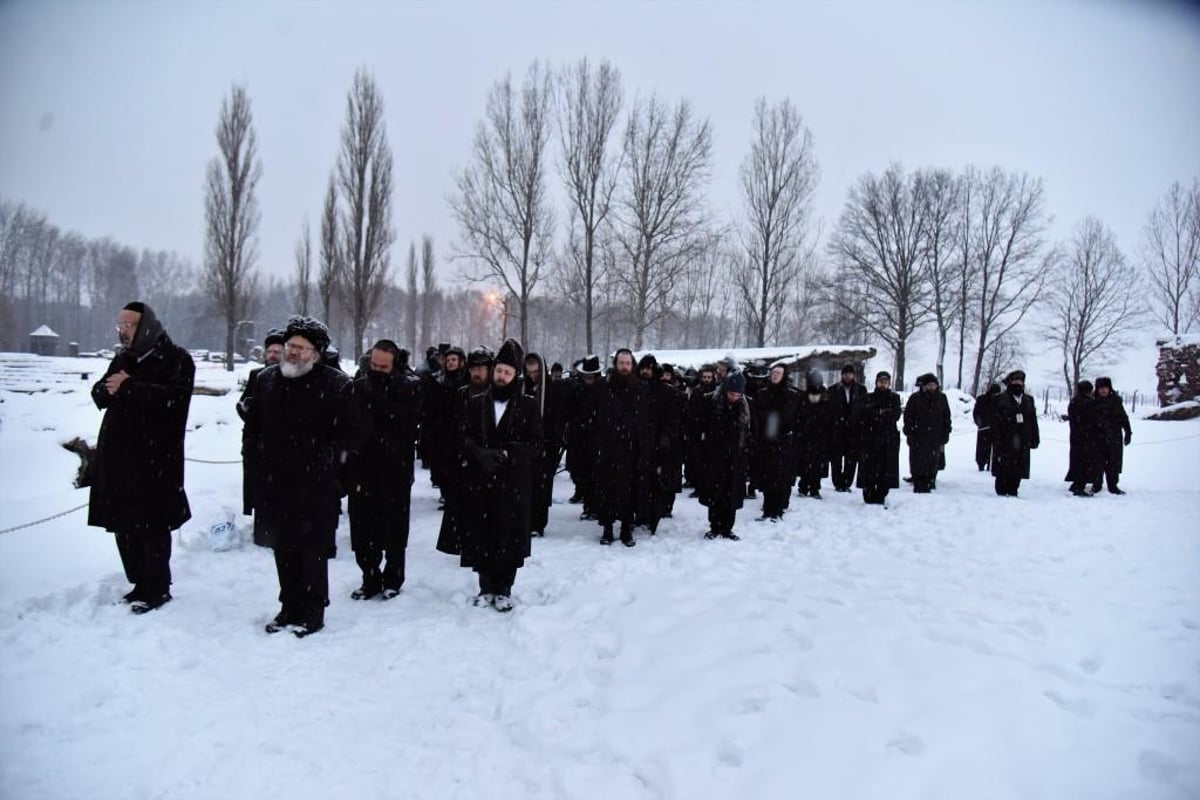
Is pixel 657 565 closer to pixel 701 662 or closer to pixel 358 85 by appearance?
pixel 701 662

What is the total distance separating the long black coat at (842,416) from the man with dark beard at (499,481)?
21.1ft

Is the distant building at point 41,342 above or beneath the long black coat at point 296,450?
above

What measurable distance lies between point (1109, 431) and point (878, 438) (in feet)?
12.2

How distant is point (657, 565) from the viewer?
525 cm

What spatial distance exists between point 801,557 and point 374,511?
143 inches

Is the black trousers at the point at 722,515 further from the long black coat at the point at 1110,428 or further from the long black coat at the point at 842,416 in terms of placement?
the long black coat at the point at 1110,428

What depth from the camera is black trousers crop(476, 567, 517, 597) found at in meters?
4.30

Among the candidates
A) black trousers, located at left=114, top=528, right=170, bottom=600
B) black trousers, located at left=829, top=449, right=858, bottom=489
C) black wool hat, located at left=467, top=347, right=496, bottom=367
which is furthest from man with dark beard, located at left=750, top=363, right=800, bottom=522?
black trousers, located at left=114, top=528, right=170, bottom=600

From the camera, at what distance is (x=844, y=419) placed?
941cm

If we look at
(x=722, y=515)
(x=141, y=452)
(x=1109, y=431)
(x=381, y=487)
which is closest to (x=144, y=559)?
(x=141, y=452)

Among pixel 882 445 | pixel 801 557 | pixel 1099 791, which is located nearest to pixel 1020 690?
pixel 1099 791

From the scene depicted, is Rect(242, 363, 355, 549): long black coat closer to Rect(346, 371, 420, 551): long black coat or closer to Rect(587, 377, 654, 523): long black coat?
Rect(346, 371, 420, 551): long black coat

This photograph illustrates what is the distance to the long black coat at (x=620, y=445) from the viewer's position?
607 cm

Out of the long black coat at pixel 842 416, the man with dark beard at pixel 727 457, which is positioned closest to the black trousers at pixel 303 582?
the man with dark beard at pixel 727 457
